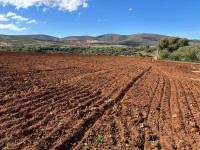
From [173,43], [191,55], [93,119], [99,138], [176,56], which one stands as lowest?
[99,138]

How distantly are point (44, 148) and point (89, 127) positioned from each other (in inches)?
46.4

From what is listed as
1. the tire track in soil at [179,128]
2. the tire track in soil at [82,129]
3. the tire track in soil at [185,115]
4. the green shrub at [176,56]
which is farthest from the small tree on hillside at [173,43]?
the tire track in soil at [82,129]

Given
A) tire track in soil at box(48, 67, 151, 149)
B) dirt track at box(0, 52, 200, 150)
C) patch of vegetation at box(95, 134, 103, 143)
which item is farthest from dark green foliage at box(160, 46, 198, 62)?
patch of vegetation at box(95, 134, 103, 143)

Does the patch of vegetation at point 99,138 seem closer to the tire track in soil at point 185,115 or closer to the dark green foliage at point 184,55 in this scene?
the tire track in soil at point 185,115

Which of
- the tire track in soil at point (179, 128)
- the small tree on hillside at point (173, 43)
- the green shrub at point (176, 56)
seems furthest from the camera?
the small tree on hillside at point (173, 43)

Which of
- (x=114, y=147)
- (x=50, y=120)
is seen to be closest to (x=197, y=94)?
(x=114, y=147)

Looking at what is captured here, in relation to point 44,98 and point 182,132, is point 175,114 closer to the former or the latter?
point 182,132

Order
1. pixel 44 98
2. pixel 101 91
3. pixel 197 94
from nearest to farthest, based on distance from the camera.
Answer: pixel 44 98 < pixel 101 91 < pixel 197 94

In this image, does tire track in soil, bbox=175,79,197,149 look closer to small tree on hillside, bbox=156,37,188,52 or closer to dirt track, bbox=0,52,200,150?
dirt track, bbox=0,52,200,150

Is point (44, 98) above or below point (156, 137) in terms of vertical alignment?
above

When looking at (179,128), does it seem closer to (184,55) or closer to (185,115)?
(185,115)

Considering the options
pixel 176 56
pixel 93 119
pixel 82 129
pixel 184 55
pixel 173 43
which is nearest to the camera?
pixel 82 129

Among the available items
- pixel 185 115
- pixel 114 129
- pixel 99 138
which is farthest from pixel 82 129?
pixel 185 115

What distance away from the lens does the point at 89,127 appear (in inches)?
144
